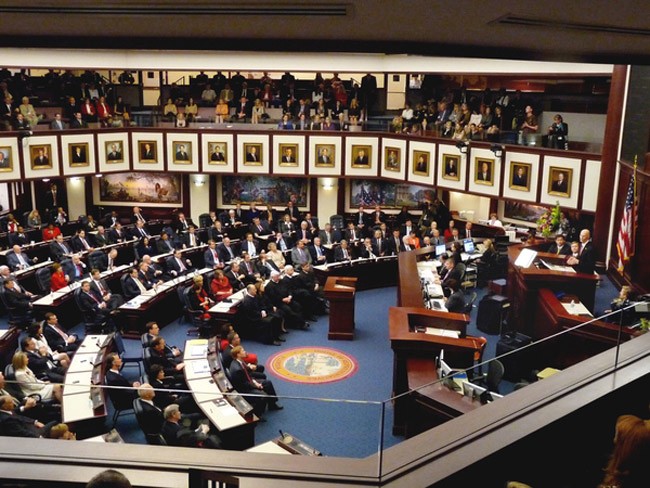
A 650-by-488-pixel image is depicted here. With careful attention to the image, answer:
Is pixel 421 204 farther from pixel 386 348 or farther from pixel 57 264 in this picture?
pixel 57 264

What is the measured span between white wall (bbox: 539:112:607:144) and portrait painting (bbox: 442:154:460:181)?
312 centimetres

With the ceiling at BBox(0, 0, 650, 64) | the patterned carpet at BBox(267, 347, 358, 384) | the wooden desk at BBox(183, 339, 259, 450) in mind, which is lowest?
the patterned carpet at BBox(267, 347, 358, 384)

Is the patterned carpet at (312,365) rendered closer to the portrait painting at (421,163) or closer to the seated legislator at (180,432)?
the seated legislator at (180,432)

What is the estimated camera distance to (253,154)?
22.1 metres

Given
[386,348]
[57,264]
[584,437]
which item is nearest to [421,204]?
[386,348]

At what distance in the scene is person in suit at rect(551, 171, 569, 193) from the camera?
1712 cm

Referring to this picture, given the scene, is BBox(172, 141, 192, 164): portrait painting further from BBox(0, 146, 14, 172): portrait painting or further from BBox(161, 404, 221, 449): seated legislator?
BBox(161, 404, 221, 449): seated legislator

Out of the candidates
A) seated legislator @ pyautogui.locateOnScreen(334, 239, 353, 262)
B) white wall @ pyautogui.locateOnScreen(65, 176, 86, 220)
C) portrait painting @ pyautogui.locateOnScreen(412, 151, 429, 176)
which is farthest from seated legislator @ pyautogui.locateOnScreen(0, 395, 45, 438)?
white wall @ pyautogui.locateOnScreen(65, 176, 86, 220)

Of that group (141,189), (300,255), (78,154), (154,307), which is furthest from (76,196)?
(154,307)

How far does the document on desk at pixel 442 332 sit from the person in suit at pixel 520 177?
28.7 ft

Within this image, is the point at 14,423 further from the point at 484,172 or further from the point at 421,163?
the point at 421,163

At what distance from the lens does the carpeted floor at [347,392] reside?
4617 millimetres

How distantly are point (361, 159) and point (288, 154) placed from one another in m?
2.46

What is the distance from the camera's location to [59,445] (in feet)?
14.4
